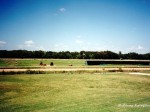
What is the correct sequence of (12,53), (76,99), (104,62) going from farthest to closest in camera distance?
1. (12,53)
2. (104,62)
3. (76,99)

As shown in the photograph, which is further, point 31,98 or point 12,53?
point 12,53

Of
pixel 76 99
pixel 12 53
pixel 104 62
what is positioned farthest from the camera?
pixel 12 53

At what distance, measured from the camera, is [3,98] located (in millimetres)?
12844

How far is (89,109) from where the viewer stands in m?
9.98

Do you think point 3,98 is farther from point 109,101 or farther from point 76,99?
point 109,101

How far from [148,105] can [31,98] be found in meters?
7.02

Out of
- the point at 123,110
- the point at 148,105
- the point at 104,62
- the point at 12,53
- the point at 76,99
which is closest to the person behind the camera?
the point at 123,110

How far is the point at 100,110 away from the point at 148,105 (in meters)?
2.83

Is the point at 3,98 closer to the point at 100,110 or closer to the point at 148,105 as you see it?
the point at 100,110

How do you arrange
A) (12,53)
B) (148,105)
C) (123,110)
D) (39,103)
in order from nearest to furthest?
1. (123,110)
2. (148,105)
3. (39,103)
4. (12,53)

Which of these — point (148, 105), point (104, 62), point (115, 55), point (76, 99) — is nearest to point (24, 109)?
point (76, 99)

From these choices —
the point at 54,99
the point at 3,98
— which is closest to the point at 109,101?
the point at 54,99

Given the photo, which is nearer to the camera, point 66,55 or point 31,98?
point 31,98

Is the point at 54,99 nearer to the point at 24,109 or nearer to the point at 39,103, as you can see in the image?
the point at 39,103
